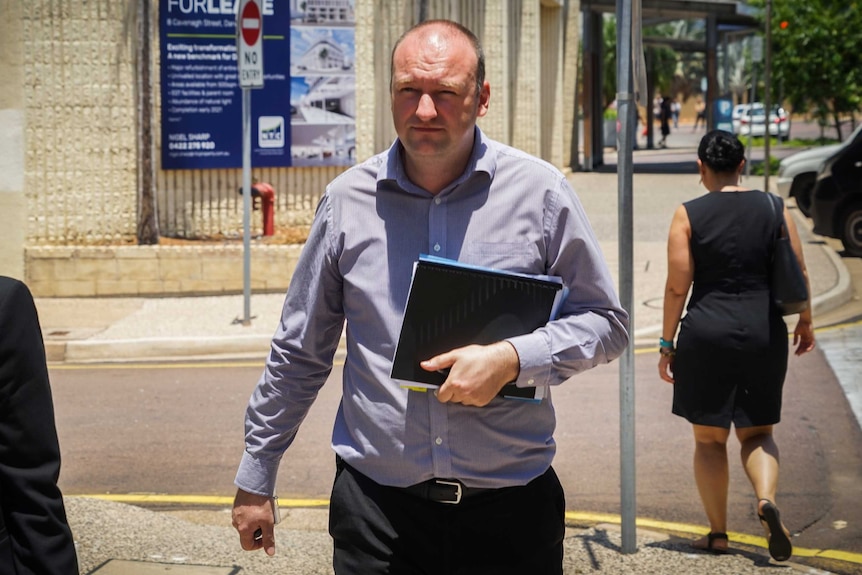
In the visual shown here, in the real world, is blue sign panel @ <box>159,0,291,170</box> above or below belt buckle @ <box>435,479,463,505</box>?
above

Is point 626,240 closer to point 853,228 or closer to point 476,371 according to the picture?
point 476,371

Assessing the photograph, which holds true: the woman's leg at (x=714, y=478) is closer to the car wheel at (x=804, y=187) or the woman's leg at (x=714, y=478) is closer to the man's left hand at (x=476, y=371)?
the man's left hand at (x=476, y=371)

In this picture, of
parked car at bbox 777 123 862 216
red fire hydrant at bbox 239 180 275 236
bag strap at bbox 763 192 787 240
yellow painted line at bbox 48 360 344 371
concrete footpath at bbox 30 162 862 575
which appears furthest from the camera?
parked car at bbox 777 123 862 216

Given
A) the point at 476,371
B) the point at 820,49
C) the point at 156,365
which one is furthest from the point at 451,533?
the point at 820,49

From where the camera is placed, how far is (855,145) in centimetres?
1703

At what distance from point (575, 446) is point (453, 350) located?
201 inches

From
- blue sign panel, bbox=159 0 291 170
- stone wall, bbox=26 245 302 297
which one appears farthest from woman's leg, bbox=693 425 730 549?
blue sign panel, bbox=159 0 291 170

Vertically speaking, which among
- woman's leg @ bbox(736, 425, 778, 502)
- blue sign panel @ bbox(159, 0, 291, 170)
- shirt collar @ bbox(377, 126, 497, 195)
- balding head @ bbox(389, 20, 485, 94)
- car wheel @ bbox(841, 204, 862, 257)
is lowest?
woman's leg @ bbox(736, 425, 778, 502)

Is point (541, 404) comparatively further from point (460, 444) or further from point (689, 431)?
point (689, 431)

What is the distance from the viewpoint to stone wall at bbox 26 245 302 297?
13859 mm

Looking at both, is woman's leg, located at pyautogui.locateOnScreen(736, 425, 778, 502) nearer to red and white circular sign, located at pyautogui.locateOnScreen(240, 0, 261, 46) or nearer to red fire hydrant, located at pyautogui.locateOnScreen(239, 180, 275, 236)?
red and white circular sign, located at pyautogui.locateOnScreen(240, 0, 261, 46)

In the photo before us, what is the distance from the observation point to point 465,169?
312 centimetres

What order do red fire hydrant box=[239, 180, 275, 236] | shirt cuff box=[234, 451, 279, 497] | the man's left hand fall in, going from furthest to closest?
red fire hydrant box=[239, 180, 275, 236] → shirt cuff box=[234, 451, 279, 497] → the man's left hand

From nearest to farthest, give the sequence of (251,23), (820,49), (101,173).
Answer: (251,23) < (101,173) < (820,49)
